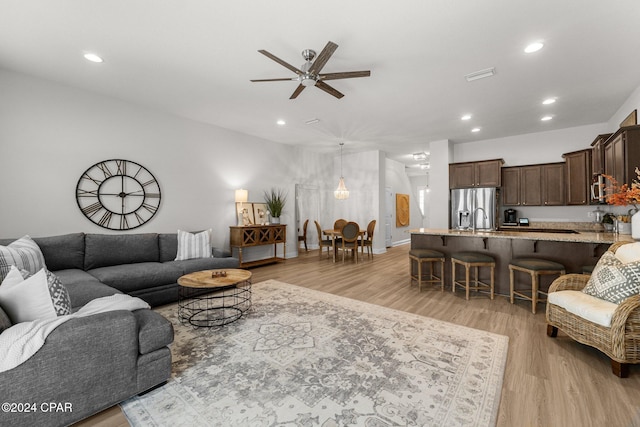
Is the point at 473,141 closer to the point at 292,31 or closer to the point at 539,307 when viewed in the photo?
the point at 539,307

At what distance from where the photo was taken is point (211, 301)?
377cm

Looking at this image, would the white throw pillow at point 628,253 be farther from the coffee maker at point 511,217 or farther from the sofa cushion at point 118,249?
the sofa cushion at point 118,249

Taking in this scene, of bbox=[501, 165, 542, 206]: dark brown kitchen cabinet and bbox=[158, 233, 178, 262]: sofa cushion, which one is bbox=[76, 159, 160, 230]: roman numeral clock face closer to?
bbox=[158, 233, 178, 262]: sofa cushion

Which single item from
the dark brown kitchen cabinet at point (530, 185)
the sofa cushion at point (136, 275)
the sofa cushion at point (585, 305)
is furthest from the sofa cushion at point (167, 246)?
the dark brown kitchen cabinet at point (530, 185)

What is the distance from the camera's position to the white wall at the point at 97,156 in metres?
3.45

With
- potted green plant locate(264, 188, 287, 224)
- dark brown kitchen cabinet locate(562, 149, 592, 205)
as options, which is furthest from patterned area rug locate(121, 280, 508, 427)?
dark brown kitchen cabinet locate(562, 149, 592, 205)

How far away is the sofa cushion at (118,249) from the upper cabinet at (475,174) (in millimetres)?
6390

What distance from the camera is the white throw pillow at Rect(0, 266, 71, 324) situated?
1.72 meters

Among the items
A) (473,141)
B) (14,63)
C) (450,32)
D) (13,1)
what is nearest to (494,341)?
(450,32)

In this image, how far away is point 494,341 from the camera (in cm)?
253

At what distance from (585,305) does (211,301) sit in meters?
4.10

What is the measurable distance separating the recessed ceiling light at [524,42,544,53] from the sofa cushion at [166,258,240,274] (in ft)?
15.4

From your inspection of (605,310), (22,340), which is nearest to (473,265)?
(605,310)

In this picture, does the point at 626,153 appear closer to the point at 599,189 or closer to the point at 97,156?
the point at 599,189
